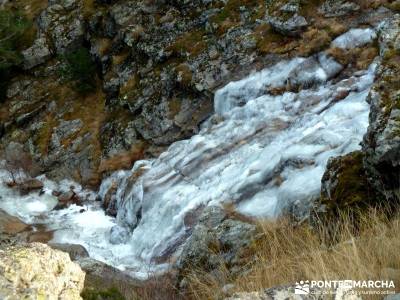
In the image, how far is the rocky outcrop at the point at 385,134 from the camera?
6.74m

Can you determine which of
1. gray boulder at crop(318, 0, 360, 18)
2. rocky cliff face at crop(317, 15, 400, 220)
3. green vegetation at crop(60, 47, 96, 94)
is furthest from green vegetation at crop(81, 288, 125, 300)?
green vegetation at crop(60, 47, 96, 94)

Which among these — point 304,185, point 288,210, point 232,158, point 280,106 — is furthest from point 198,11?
point 288,210

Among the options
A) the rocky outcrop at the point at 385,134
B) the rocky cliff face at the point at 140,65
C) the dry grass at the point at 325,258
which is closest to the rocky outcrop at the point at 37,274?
the dry grass at the point at 325,258

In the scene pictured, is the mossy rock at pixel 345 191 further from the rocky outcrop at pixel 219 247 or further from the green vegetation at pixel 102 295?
the green vegetation at pixel 102 295

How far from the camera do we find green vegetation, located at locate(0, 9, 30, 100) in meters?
29.6

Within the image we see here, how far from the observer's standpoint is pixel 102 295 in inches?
292

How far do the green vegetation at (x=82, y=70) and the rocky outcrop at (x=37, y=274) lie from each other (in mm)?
24043

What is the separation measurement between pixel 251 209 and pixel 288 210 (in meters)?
3.09

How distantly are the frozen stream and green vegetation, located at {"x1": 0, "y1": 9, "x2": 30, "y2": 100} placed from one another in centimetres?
1110

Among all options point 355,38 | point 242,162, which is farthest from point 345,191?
point 355,38

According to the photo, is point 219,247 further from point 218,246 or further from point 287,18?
point 287,18

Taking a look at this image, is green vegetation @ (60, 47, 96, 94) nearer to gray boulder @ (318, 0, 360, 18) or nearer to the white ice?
gray boulder @ (318, 0, 360, 18)

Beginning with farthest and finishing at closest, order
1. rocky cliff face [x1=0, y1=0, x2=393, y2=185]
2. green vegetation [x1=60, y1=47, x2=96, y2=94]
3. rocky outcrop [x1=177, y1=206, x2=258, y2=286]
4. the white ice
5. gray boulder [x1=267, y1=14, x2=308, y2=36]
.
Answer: green vegetation [x1=60, y1=47, x2=96, y2=94]
rocky cliff face [x1=0, y1=0, x2=393, y2=185]
gray boulder [x1=267, y1=14, x2=308, y2=36]
the white ice
rocky outcrop [x1=177, y1=206, x2=258, y2=286]

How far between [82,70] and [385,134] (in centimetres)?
2332
